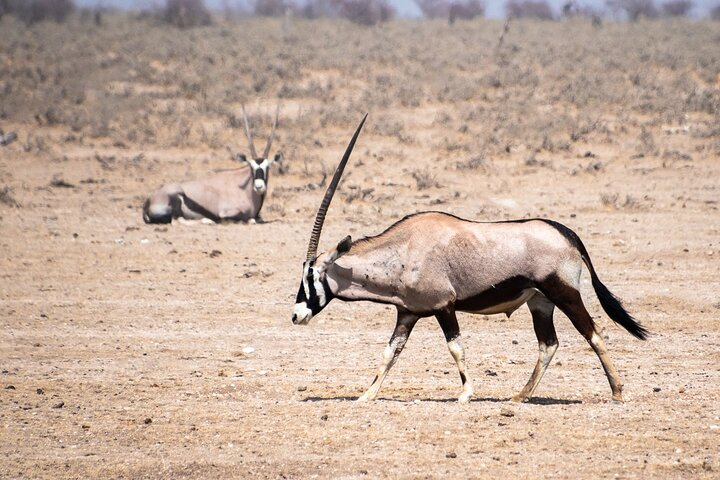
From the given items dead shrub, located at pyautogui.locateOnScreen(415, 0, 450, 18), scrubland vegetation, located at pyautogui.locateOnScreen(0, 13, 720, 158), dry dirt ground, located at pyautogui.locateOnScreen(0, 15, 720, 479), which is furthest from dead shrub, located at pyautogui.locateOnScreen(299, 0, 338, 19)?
dry dirt ground, located at pyautogui.locateOnScreen(0, 15, 720, 479)

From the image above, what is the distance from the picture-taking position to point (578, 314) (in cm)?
804

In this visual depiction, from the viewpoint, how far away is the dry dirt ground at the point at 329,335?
6.91 m

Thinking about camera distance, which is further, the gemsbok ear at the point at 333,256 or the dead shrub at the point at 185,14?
the dead shrub at the point at 185,14

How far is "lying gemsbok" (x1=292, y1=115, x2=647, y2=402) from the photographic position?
26.4ft

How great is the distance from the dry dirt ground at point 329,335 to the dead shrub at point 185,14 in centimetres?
2232

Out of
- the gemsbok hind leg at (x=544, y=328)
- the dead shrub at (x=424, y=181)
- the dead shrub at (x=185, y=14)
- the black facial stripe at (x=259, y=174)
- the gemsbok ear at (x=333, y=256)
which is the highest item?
the gemsbok ear at (x=333, y=256)

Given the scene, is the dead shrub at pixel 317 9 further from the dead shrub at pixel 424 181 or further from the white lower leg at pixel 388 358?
the white lower leg at pixel 388 358

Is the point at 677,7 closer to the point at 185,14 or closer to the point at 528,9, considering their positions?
the point at 528,9

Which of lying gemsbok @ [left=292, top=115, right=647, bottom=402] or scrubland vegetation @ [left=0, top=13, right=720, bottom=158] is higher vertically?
lying gemsbok @ [left=292, top=115, right=647, bottom=402]

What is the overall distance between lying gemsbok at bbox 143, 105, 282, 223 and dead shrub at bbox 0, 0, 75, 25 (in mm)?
30292

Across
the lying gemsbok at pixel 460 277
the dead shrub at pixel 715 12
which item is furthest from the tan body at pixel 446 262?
the dead shrub at pixel 715 12

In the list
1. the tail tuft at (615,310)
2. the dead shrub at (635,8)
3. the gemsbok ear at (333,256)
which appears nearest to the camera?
the gemsbok ear at (333,256)

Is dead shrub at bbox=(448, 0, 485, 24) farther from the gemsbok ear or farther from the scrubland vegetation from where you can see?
the gemsbok ear

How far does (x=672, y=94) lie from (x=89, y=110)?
14.7 m
